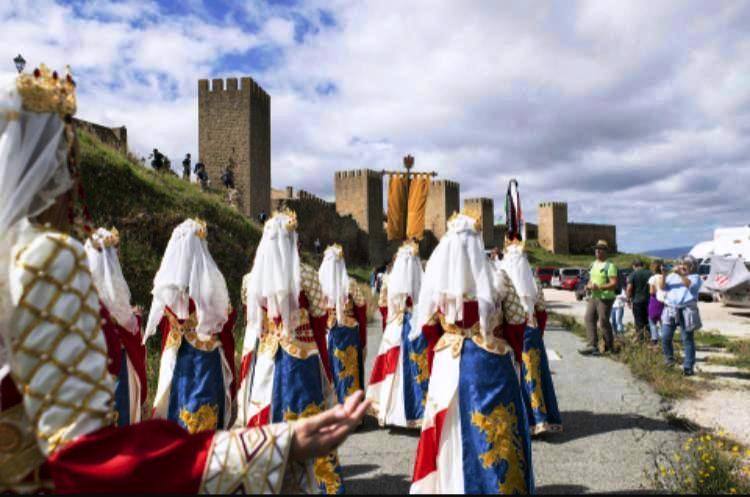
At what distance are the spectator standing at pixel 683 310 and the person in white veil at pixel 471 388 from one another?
538 cm

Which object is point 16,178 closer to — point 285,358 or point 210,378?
point 285,358

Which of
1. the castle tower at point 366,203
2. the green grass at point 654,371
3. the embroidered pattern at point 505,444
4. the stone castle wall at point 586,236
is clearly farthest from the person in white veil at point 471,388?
the stone castle wall at point 586,236

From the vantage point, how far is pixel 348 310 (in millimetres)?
6141

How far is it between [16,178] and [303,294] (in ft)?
8.28

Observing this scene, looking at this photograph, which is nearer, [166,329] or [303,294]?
[303,294]

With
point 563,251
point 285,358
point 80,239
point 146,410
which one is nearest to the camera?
point 80,239

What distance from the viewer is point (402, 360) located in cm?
593

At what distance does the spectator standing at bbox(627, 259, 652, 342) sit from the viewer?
9.63 metres

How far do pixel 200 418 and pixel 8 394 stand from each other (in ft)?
9.99

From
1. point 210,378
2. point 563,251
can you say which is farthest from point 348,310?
point 563,251

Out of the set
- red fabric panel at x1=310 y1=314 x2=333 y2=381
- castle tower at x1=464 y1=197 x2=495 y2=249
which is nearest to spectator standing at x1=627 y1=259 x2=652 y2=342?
red fabric panel at x1=310 y1=314 x2=333 y2=381

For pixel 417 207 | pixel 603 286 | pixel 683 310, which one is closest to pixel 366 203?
pixel 603 286

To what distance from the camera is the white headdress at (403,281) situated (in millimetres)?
6125

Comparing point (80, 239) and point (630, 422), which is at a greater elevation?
point (80, 239)
